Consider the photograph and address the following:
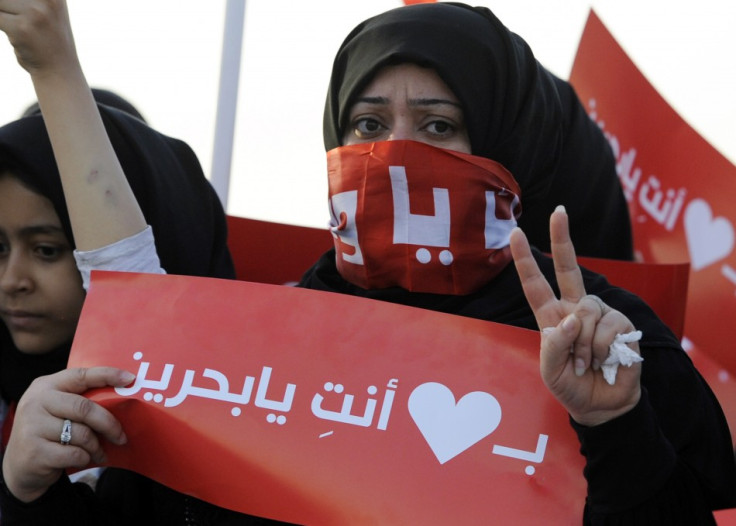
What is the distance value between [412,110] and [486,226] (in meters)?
0.26

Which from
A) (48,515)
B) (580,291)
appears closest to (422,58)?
(580,291)

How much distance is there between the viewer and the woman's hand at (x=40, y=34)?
1779mm

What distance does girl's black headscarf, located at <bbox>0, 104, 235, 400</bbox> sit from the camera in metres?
2.15

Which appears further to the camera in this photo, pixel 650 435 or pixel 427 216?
pixel 427 216

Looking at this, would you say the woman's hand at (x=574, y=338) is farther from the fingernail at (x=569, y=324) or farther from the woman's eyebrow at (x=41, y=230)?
Answer: the woman's eyebrow at (x=41, y=230)

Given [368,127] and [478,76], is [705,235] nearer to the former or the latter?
[478,76]

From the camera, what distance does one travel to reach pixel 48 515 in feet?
5.65

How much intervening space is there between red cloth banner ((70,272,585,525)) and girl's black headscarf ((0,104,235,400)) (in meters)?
0.48

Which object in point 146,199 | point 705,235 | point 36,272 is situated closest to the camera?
point 36,272

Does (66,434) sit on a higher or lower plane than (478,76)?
lower

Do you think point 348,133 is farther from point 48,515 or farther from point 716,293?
point 716,293

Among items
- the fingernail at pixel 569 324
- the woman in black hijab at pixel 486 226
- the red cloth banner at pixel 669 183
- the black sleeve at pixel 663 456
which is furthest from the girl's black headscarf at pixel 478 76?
the red cloth banner at pixel 669 183

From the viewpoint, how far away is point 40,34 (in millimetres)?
1806

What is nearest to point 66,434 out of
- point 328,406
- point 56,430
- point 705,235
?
point 56,430
